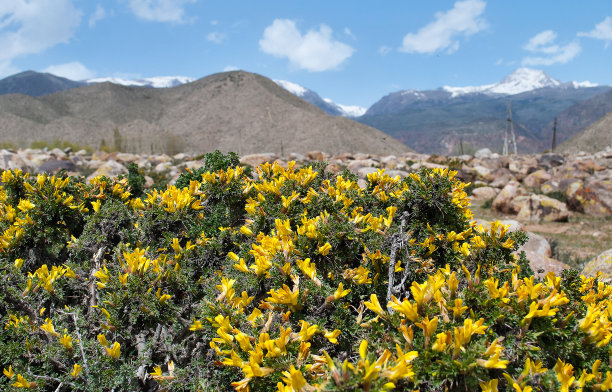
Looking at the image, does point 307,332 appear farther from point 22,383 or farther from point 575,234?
point 575,234

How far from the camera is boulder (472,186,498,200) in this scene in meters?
13.2

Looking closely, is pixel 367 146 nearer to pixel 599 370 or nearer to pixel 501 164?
pixel 501 164

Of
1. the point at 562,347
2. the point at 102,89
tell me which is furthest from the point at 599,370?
the point at 102,89

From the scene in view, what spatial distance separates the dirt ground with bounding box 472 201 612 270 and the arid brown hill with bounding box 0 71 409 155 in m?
31.0

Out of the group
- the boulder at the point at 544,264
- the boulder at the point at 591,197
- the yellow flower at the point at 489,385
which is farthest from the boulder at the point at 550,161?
the yellow flower at the point at 489,385

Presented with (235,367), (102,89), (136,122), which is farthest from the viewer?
(102,89)

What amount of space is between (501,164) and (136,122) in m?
54.2

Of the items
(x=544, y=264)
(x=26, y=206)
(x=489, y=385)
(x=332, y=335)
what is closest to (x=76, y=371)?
(x=332, y=335)

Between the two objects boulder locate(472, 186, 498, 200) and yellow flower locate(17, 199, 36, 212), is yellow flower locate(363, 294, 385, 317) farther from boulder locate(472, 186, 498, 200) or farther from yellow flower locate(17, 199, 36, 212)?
boulder locate(472, 186, 498, 200)

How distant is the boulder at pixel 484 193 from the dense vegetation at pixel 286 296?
1179cm

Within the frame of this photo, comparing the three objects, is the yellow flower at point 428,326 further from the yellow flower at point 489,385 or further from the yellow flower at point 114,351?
the yellow flower at point 114,351

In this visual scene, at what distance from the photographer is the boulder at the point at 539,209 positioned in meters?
10.6

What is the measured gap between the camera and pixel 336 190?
2.61 meters

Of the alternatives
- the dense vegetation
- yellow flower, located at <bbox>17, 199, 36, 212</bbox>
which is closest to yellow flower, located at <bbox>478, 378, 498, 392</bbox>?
the dense vegetation
